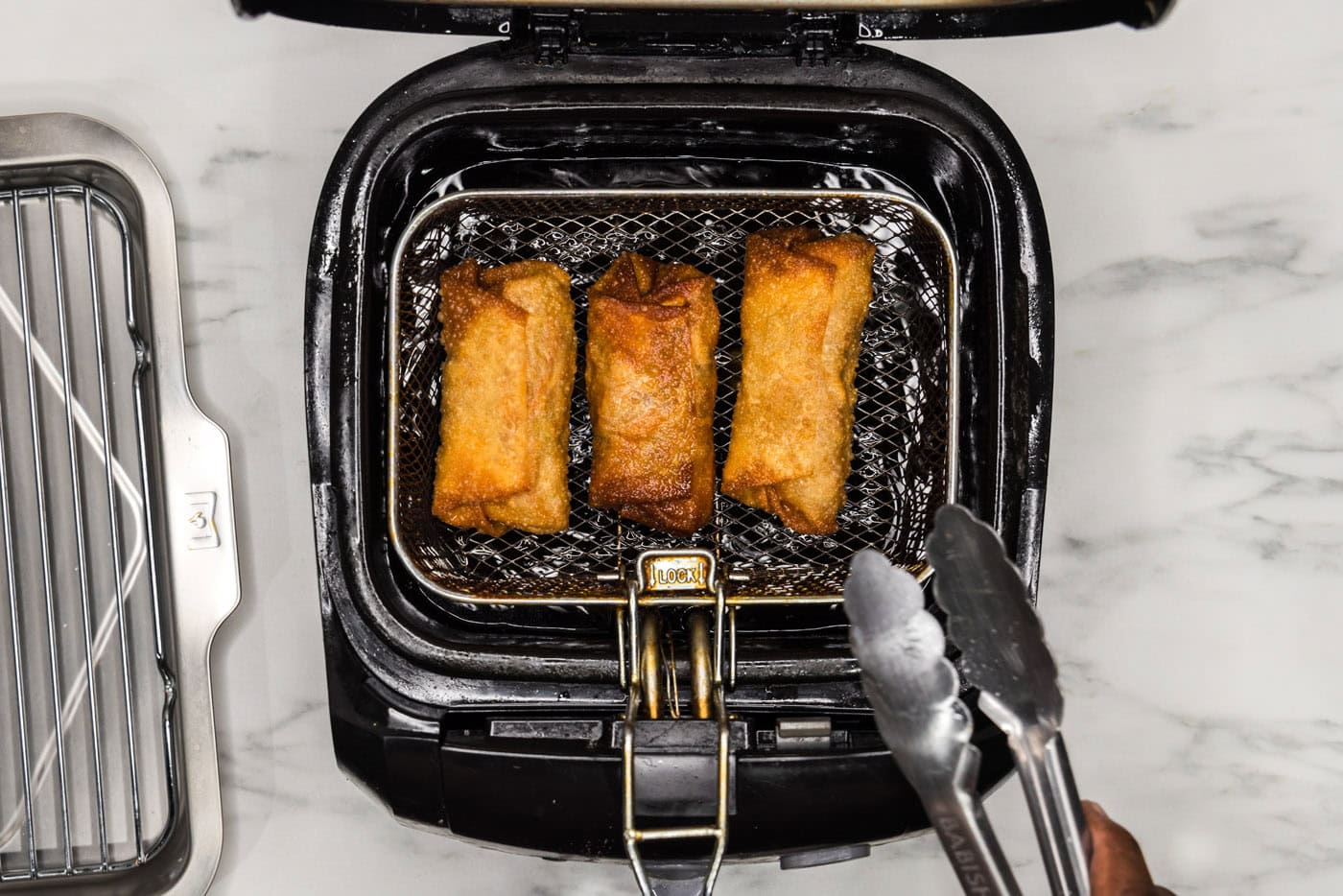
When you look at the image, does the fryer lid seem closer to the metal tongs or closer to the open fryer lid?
the open fryer lid

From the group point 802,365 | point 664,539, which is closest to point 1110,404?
point 802,365

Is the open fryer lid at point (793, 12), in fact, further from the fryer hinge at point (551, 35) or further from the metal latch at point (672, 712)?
the metal latch at point (672, 712)

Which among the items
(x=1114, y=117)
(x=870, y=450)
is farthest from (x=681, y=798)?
(x=1114, y=117)

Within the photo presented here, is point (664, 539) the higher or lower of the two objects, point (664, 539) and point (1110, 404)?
the lower

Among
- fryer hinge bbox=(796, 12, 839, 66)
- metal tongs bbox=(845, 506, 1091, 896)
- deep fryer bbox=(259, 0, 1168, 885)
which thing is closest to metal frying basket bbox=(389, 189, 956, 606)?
deep fryer bbox=(259, 0, 1168, 885)

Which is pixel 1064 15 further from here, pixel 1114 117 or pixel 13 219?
pixel 13 219

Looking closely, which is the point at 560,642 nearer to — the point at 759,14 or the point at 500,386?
the point at 500,386
